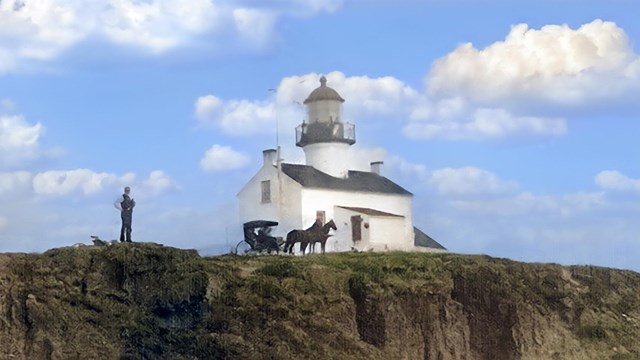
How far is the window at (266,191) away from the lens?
4781 centimetres

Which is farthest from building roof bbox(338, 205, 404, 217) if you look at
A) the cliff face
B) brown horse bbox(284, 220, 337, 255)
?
the cliff face

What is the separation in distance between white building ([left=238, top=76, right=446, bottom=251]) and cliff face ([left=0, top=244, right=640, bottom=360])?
35.7 ft

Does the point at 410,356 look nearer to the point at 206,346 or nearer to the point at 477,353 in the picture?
the point at 477,353

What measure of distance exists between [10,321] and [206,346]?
4769mm

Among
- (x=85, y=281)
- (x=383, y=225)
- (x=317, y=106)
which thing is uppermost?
(x=317, y=106)

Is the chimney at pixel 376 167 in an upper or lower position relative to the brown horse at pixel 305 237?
upper

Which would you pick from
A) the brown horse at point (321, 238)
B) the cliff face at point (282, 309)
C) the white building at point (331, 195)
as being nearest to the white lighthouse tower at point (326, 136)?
the white building at point (331, 195)

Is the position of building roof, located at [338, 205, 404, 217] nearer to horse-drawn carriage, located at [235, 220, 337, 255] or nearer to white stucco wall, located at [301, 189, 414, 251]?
white stucco wall, located at [301, 189, 414, 251]

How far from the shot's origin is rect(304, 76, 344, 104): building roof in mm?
51719

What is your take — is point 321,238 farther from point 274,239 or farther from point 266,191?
point 266,191

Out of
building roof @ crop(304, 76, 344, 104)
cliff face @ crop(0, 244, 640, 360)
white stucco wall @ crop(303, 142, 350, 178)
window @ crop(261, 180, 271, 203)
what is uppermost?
building roof @ crop(304, 76, 344, 104)

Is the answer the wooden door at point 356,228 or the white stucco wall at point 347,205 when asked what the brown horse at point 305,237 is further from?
the wooden door at point 356,228

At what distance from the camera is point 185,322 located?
3083 centimetres

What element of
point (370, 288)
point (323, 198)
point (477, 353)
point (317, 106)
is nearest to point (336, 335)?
point (370, 288)
